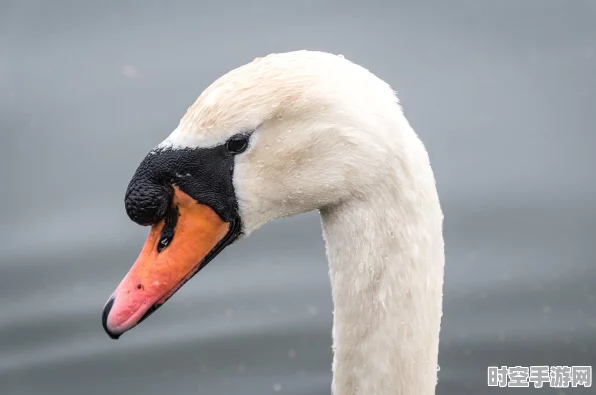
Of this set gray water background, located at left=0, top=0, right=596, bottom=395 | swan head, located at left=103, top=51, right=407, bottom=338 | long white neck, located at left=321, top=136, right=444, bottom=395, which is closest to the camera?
swan head, located at left=103, top=51, right=407, bottom=338

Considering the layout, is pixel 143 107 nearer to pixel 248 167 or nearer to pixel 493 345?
pixel 493 345

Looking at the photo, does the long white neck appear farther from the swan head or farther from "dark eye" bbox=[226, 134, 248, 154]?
"dark eye" bbox=[226, 134, 248, 154]

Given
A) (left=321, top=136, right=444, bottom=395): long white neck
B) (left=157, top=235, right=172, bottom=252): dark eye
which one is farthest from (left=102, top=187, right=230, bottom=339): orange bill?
(left=321, top=136, right=444, bottom=395): long white neck

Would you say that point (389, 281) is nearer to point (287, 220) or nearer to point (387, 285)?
point (387, 285)

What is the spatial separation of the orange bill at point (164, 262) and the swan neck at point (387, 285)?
40 cm

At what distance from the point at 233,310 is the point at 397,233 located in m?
2.57

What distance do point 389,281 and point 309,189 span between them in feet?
1.26

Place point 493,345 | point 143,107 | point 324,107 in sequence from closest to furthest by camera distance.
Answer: point 324,107, point 493,345, point 143,107

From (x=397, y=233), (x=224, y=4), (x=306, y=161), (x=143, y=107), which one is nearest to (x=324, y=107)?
(x=306, y=161)

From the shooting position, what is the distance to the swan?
2.99 m

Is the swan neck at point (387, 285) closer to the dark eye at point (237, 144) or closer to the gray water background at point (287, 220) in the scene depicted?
the dark eye at point (237, 144)

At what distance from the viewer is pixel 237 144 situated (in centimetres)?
307

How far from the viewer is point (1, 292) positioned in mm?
5578

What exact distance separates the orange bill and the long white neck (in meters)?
0.39
